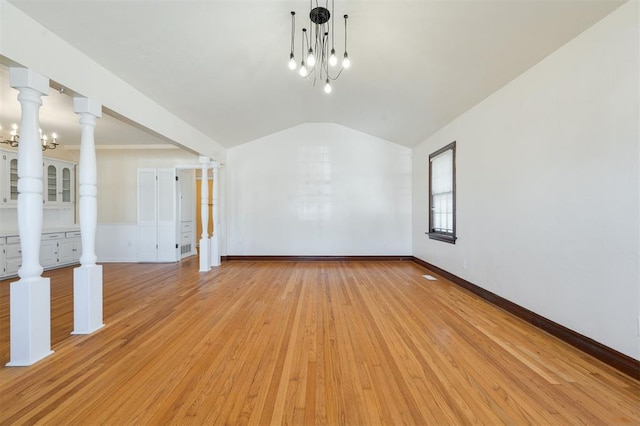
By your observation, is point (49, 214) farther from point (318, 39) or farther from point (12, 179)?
point (318, 39)

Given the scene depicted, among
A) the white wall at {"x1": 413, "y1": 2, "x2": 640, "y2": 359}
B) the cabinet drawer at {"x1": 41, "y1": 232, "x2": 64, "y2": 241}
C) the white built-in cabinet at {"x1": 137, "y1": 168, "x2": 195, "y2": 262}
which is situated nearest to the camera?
the white wall at {"x1": 413, "y1": 2, "x2": 640, "y2": 359}

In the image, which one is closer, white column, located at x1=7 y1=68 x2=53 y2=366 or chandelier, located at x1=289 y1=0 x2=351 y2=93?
white column, located at x1=7 y1=68 x2=53 y2=366

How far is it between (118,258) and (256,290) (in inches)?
176

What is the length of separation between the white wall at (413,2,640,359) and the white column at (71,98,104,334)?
439 cm

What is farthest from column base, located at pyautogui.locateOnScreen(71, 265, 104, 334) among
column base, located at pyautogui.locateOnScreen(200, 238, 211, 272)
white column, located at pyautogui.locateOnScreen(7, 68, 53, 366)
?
column base, located at pyautogui.locateOnScreen(200, 238, 211, 272)

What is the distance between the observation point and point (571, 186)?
236cm

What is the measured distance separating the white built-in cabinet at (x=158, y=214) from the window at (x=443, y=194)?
5664 millimetres

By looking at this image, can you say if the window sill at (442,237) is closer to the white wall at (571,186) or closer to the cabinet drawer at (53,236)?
the white wall at (571,186)

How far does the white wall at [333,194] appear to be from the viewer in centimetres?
647

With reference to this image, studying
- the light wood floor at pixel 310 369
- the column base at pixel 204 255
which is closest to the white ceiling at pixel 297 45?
the column base at pixel 204 255

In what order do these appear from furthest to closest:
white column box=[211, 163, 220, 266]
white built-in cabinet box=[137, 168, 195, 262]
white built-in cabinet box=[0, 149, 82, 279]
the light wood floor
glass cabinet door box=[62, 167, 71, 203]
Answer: white built-in cabinet box=[137, 168, 195, 262] → glass cabinet door box=[62, 167, 71, 203] → white column box=[211, 163, 220, 266] → white built-in cabinet box=[0, 149, 82, 279] → the light wood floor

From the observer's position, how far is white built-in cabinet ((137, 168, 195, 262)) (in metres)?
6.30

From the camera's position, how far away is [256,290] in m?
4.03

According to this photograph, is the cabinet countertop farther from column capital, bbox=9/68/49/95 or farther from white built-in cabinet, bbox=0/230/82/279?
column capital, bbox=9/68/49/95
